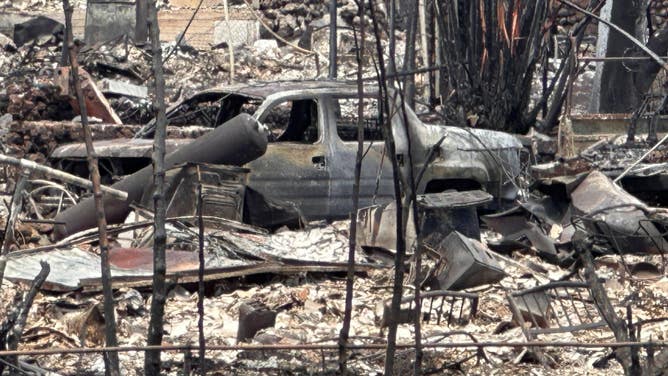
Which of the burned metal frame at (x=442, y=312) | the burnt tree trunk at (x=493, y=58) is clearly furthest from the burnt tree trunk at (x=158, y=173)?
the burnt tree trunk at (x=493, y=58)

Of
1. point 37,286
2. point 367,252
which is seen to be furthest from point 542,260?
point 37,286

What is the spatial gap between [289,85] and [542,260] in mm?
2653

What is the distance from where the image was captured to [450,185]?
1056 cm

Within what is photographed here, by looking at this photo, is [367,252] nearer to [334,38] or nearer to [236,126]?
[236,126]

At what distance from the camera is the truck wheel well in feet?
34.4

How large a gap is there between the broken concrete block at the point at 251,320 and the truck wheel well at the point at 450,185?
12.9 feet

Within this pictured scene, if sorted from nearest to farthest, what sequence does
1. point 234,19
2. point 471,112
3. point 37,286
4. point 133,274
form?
point 37,286
point 133,274
point 471,112
point 234,19

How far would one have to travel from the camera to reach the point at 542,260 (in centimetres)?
954

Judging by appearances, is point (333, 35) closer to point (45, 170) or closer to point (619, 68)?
point (619, 68)

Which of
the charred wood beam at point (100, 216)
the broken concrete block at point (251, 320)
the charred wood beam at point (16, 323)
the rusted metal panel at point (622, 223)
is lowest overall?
the rusted metal panel at point (622, 223)

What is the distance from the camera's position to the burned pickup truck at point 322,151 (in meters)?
9.64

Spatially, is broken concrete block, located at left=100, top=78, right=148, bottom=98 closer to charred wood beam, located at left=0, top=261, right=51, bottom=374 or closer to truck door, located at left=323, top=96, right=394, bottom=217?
truck door, located at left=323, top=96, right=394, bottom=217

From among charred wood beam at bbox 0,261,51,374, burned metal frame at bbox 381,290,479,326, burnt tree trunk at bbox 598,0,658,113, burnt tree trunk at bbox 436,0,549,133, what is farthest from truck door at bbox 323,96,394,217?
burnt tree trunk at bbox 598,0,658,113

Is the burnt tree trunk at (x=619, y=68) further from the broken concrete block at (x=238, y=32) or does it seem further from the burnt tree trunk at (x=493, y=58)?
the broken concrete block at (x=238, y=32)
